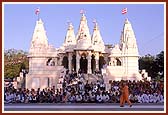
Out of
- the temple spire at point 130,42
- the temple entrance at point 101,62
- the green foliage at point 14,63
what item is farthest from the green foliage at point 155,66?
the green foliage at point 14,63

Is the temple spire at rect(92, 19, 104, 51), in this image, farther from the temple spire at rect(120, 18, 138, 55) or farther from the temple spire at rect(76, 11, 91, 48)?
the temple spire at rect(120, 18, 138, 55)

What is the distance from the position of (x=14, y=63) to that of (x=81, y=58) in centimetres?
1325

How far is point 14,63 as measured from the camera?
39.5 meters

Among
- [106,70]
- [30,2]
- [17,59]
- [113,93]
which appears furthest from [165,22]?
[17,59]

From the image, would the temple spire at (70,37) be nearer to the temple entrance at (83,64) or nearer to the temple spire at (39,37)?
the temple entrance at (83,64)

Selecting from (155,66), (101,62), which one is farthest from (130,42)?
(155,66)

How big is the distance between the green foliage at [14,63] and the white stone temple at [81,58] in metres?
7.98

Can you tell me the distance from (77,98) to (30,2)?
644 centimetres

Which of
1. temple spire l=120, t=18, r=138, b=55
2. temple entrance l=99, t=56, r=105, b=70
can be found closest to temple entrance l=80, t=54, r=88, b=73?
temple entrance l=99, t=56, r=105, b=70

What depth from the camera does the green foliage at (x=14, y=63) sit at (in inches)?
1416

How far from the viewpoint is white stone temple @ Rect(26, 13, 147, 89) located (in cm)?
2250

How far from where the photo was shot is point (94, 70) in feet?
93.1

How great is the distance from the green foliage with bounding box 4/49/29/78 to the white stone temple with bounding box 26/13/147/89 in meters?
7.98

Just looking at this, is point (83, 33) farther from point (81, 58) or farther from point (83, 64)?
point (83, 64)
